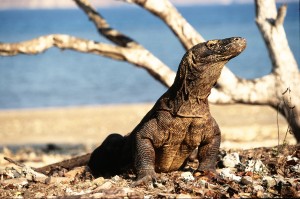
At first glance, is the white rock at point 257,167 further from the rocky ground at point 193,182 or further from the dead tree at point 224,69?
the dead tree at point 224,69

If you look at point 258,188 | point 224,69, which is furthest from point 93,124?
point 258,188

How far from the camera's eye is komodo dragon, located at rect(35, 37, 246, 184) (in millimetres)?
6648

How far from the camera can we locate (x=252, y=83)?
11469 millimetres

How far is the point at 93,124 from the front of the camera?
22.0m

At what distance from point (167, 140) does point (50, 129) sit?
1482cm

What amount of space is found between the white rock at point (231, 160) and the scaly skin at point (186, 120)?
1.68 ft

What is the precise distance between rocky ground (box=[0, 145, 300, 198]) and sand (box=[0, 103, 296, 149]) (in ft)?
25.3

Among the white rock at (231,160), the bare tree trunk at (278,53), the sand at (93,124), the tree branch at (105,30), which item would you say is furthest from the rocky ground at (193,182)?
the sand at (93,124)

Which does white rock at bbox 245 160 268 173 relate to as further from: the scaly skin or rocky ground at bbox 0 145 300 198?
the scaly skin

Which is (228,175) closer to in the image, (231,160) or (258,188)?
(258,188)

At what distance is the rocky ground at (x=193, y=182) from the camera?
5996 mm

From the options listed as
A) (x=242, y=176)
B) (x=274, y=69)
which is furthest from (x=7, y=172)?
(x=274, y=69)

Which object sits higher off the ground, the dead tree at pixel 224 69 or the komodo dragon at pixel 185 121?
the dead tree at pixel 224 69

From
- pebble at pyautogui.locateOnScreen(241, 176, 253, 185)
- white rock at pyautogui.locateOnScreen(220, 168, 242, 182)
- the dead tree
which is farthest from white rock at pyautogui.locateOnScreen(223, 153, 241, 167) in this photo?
the dead tree
